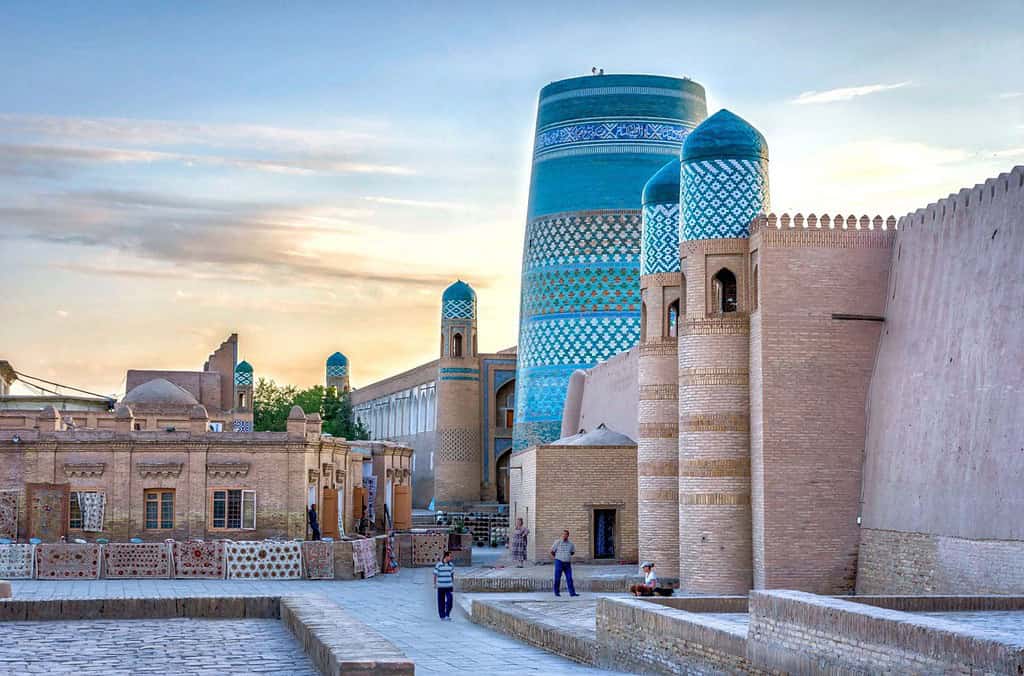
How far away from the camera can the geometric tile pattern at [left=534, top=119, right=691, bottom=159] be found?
98.2ft

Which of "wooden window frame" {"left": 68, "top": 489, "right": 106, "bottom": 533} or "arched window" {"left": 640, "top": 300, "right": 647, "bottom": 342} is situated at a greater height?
"arched window" {"left": 640, "top": 300, "right": 647, "bottom": 342}

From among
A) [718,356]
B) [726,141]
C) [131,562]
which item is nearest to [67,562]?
[131,562]

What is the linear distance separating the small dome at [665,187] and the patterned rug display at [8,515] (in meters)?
11.3

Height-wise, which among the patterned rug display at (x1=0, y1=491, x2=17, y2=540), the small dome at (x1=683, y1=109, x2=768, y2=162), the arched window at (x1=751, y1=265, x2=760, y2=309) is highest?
the small dome at (x1=683, y1=109, x2=768, y2=162)

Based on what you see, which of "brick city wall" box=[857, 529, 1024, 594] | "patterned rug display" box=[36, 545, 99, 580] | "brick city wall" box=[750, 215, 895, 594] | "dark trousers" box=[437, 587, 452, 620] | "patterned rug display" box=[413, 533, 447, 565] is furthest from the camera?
"patterned rug display" box=[413, 533, 447, 565]

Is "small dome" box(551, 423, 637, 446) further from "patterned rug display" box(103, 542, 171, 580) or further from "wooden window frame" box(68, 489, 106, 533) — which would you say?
"wooden window frame" box(68, 489, 106, 533)

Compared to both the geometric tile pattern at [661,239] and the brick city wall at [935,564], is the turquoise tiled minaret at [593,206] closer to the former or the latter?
the geometric tile pattern at [661,239]

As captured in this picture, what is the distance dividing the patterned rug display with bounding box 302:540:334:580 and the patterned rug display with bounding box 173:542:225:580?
1.23 m

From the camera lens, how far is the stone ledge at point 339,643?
7527mm

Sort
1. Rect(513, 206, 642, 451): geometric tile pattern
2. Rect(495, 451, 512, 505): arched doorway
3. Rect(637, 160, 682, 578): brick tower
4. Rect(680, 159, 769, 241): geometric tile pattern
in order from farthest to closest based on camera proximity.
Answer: Rect(495, 451, 512, 505): arched doorway, Rect(513, 206, 642, 451): geometric tile pattern, Rect(637, 160, 682, 578): brick tower, Rect(680, 159, 769, 241): geometric tile pattern

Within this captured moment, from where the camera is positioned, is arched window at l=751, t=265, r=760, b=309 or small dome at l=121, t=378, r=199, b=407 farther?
small dome at l=121, t=378, r=199, b=407

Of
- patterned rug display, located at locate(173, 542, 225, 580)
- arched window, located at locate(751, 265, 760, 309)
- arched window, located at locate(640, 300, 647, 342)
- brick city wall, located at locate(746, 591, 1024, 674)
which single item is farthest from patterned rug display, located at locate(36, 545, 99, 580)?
brick city wall, located at locate(746, 591, 1024, 674)

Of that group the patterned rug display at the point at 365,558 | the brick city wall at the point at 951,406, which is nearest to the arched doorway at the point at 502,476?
the patterned rug display at the point at 365,558

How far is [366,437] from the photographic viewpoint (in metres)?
52.3
